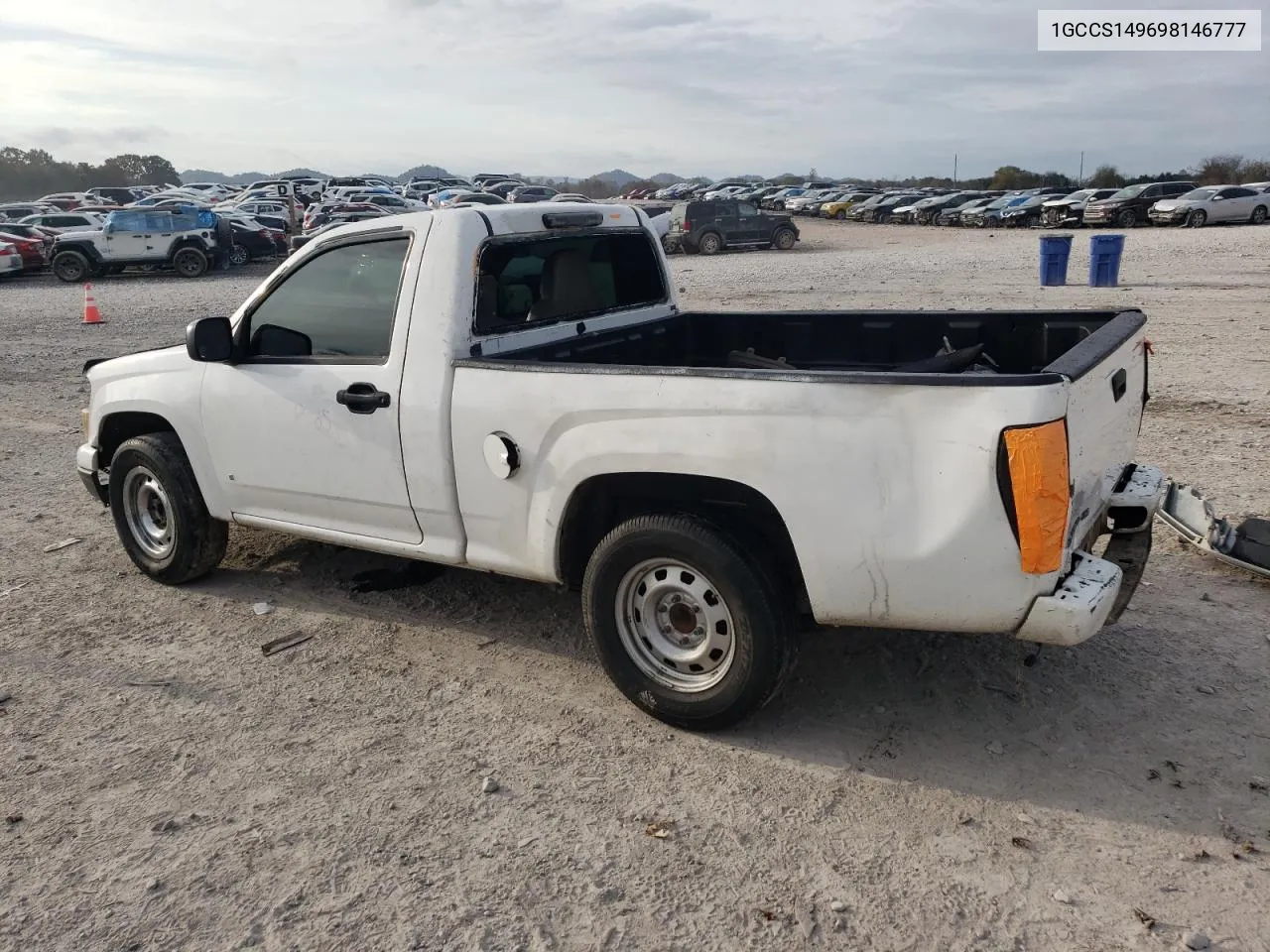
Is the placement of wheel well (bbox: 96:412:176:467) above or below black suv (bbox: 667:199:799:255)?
below

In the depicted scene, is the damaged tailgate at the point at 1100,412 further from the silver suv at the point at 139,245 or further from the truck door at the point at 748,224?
the truck door at the point at 748,224

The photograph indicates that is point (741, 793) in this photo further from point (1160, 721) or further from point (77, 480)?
point (77, 480)

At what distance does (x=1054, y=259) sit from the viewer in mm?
17531

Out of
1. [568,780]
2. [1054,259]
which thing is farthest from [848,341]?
[1054,259]

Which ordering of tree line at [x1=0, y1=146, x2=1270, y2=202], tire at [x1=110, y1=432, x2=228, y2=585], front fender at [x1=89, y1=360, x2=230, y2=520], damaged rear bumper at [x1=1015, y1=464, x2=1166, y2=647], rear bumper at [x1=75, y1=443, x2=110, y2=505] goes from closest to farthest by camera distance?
1. damaged rear bumper at [x1=1015, y1=464, x2=1166, y2=647]
2. front fender at [x1=89, y1=360, x2=230, y2=520]
3. tire at [x1=110, y1=432, x2=228, y2=585]
4. rear bumper at [x1=75, y1=443, x2=110, y2=505]
5. tree line at [x1=0, y1=146, x2=1270, y2=202]

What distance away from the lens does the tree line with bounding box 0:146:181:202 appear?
90.5 m

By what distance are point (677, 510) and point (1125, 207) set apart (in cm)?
3719

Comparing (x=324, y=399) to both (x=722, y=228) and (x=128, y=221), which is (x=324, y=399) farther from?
(x=722, y=228)

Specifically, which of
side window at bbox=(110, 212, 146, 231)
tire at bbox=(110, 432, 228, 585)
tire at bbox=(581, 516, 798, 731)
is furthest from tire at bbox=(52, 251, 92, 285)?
tire at bbox=(581, 516, 798, 731)

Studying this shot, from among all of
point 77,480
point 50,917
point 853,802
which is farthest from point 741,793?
point 77,480

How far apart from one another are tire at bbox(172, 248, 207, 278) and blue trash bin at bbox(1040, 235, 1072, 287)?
2015 cm

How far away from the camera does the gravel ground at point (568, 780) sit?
2848mm

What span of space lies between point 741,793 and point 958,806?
2.29 ft

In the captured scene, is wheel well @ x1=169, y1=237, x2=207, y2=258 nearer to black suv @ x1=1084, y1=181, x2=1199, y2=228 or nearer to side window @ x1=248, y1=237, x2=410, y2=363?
side window @ x1=248, y1=237, x2=410, y2=363
